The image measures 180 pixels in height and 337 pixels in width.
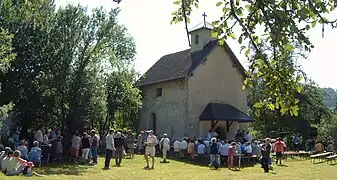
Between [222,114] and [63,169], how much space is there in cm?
1631

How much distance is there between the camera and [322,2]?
441 cm

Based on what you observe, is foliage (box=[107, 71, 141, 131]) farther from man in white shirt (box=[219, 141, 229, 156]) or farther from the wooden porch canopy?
man in white shirt (box=[219, 141, 229, 156])

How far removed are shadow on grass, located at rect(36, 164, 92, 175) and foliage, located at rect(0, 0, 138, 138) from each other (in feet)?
17.1

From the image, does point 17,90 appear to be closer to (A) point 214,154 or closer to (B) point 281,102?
(A) point 214,154

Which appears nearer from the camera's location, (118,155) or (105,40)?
(118,155)

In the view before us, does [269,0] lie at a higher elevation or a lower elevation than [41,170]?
higher

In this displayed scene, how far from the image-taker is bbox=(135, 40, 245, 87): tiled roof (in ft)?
113

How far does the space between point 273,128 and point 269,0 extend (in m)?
44.0

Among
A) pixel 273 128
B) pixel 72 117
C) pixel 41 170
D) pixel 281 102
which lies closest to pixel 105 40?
pixel 72 117

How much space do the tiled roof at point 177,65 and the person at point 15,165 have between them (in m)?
19.0

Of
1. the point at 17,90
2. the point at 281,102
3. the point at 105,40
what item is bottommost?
the point at 281,102

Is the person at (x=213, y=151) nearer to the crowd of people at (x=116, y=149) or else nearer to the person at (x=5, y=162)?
the crowd of people at (x=116, y=149)

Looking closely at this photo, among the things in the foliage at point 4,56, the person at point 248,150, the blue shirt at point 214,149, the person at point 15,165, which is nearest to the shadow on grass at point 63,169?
the person at point 15,165

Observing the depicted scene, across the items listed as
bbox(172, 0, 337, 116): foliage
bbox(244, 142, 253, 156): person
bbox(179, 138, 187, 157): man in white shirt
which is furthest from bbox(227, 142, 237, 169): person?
bbox(172, 0, 337, 116): foliage
